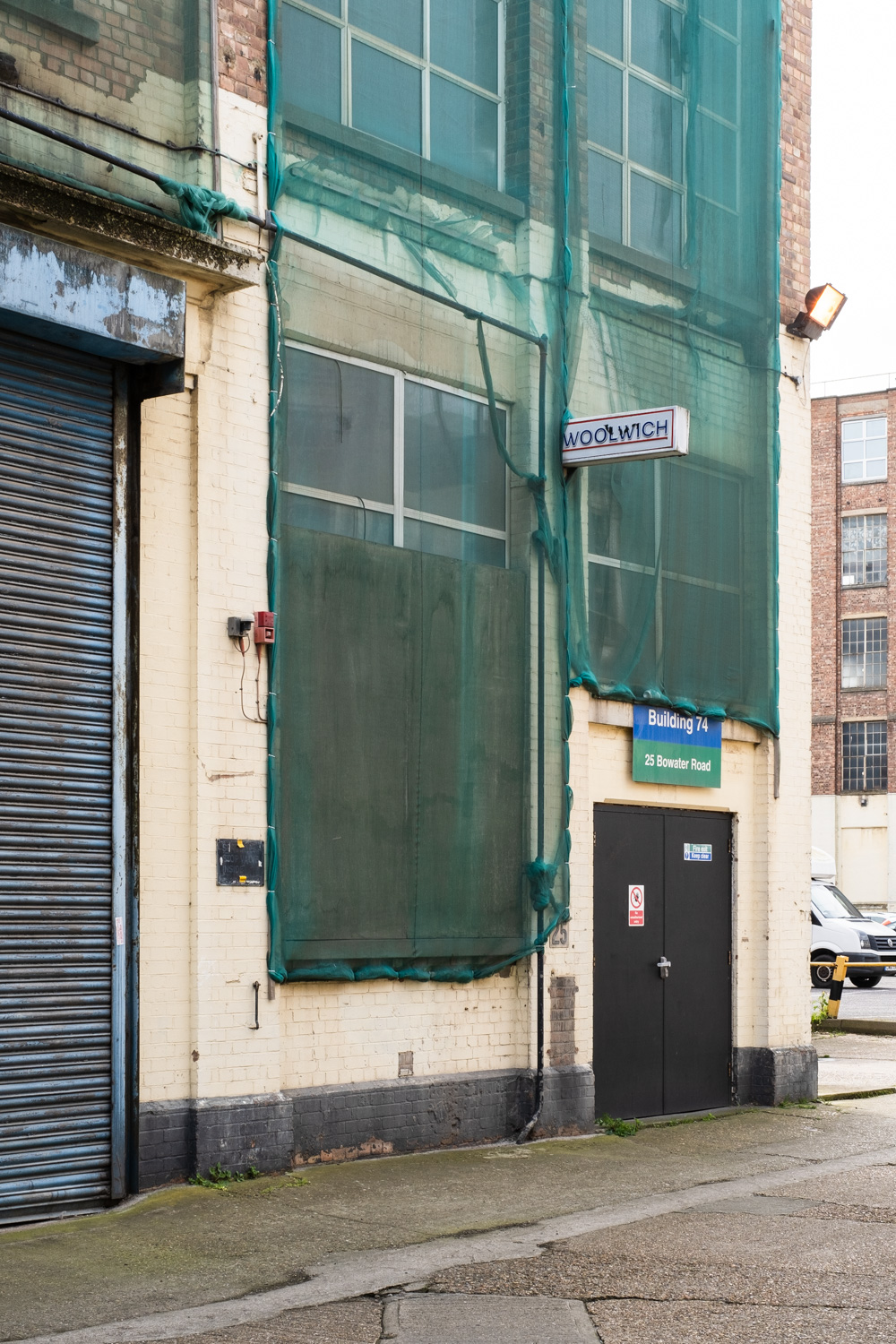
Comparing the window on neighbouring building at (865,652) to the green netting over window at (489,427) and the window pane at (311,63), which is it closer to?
the green netting over window at (489,427)

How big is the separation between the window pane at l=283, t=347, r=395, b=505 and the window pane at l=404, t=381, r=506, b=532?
0.20 m

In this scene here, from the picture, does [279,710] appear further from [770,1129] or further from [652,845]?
[770,1129]

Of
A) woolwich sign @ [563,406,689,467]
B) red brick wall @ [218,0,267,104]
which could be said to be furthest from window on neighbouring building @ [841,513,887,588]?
red brick wall @ [218,0,267,104]

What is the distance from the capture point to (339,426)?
10578 mm

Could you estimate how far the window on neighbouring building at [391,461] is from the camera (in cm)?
1033

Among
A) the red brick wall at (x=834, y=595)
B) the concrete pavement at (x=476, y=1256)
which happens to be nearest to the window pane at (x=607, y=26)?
the concrete pavement at (x=476, y=1256)

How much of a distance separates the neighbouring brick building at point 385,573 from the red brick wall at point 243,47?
58mm

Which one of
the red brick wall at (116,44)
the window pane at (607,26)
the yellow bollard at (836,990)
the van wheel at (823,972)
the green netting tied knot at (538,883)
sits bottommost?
the van wheel at (823,972)

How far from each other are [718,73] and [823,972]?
1651 centimetres

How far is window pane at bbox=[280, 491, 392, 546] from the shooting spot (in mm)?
10195

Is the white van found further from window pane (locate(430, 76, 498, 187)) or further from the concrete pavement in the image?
window pane (locate(430, 76, 498, 187))

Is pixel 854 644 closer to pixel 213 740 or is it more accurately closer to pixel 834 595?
pixel 834 595

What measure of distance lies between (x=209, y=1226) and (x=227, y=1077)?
128 centimetres

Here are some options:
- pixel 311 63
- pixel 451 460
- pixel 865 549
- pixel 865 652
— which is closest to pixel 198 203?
pixel 311 63
